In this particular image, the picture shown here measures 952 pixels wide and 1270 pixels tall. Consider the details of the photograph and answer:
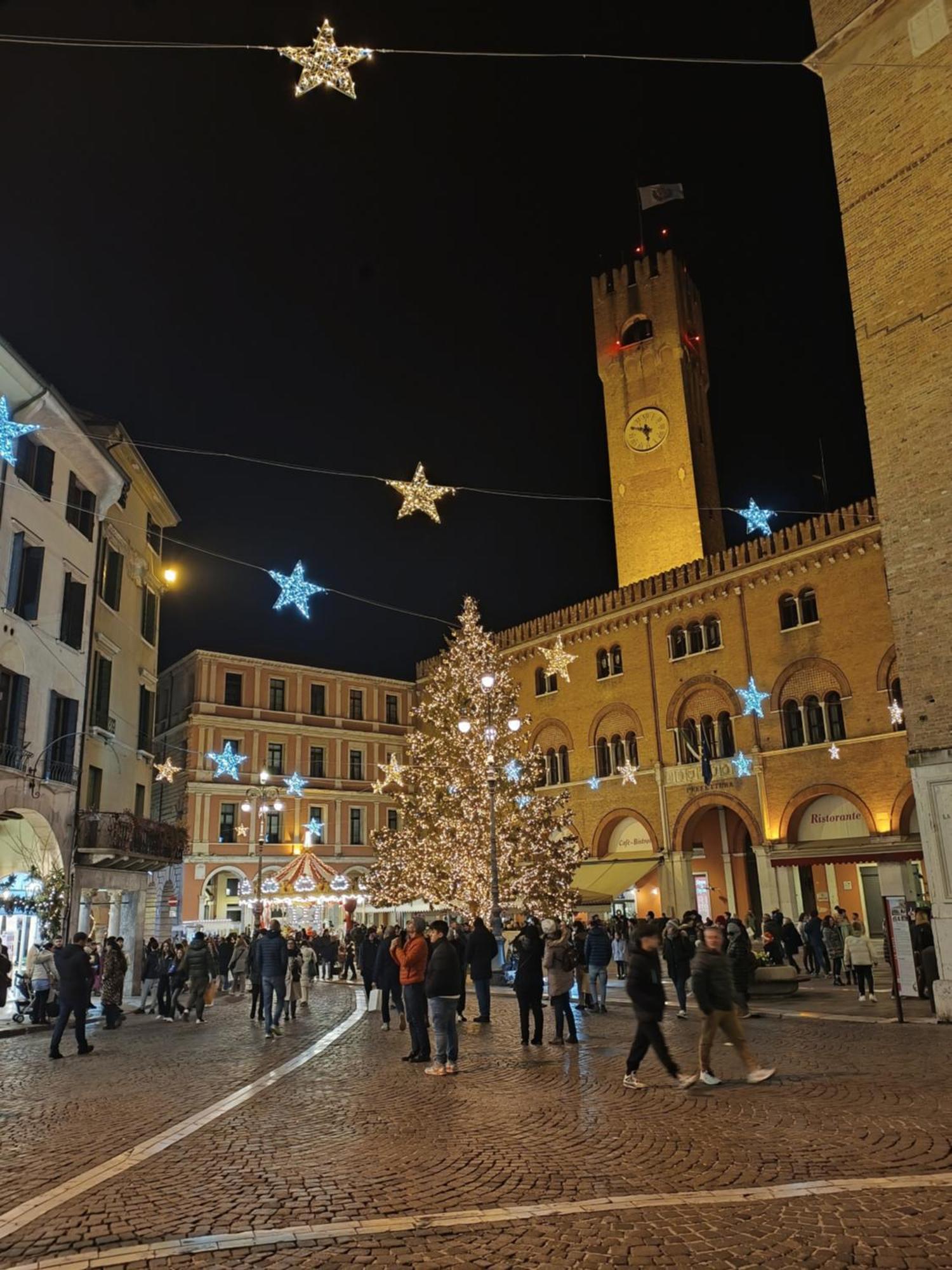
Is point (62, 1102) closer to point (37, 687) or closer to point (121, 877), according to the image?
point (37, 687)

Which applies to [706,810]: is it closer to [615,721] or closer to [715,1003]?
[615,721]

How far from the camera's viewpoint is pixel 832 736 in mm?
30359

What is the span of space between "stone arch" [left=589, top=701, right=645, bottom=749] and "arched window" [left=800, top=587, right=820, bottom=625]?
7878 mm

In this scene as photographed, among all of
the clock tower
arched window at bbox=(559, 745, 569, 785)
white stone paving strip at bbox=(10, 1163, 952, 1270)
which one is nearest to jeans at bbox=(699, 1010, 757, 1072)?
white stone paving strip at bbox=(10, 1163, 952, 1270)

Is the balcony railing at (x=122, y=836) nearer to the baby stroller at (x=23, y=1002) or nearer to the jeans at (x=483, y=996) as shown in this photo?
the baby stroller at (x=23, y=1002)

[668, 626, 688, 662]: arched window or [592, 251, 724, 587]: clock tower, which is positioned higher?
[592, 251, 724, 587]: clock tower

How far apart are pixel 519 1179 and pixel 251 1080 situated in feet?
17.7

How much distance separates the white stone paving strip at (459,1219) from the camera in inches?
185

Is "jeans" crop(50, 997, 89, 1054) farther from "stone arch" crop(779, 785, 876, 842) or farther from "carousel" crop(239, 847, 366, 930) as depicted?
"stone arch" crop(779, 785, 876, 842)

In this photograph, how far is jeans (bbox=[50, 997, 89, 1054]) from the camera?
40.6 feet

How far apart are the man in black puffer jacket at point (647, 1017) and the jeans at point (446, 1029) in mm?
2136

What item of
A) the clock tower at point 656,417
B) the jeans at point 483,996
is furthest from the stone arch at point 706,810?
the jeans at point 483,996

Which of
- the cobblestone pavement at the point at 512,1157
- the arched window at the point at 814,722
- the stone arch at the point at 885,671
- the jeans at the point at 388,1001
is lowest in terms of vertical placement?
the cobblestone pavement at the point at 512,1157

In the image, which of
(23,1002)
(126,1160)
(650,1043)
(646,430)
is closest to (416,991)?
(650,1043)
